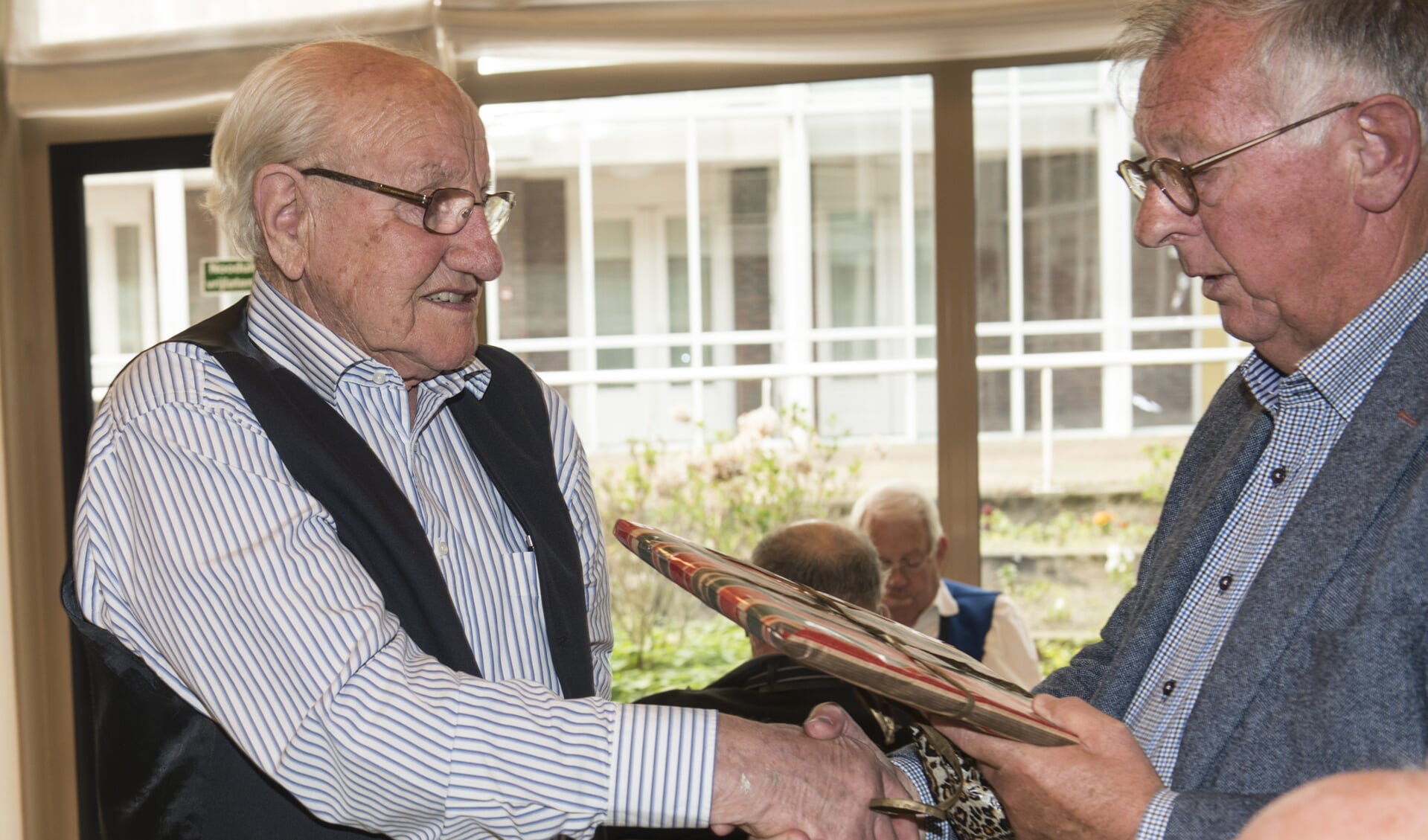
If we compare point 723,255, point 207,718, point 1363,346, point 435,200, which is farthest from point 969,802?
point 723,255

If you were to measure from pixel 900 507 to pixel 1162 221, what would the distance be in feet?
7.85

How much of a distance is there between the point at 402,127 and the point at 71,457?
11.1 feet

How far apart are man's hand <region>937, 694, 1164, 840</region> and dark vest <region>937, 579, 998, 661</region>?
2.42 m

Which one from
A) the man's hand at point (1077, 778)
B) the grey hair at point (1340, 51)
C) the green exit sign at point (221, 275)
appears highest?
the green exit sign at point (221, 275)

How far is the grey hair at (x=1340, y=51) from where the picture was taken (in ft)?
4.43

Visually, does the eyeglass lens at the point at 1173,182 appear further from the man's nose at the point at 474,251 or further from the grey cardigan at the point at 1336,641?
the man's nose at the point at 474,251

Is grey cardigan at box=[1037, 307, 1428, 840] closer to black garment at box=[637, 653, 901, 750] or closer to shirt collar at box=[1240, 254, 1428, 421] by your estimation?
shirt collar at box=[1240, 254, 1428, 421]

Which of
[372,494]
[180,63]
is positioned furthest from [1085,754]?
[180,63]

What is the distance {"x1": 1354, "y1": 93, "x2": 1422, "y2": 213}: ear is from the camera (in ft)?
4.41

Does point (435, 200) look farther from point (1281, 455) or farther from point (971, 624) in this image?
point (971, 624)

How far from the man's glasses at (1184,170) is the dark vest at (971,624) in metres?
2.44

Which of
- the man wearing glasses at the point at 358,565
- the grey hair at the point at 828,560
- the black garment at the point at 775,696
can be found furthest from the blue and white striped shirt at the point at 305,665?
the grey hair at the point at 828,560

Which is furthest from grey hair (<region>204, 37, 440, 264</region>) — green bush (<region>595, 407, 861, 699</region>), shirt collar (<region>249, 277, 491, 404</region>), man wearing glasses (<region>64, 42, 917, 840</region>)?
green bush (<region>595, 407, 861, 699</region>)

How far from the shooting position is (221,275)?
4.51 metres
